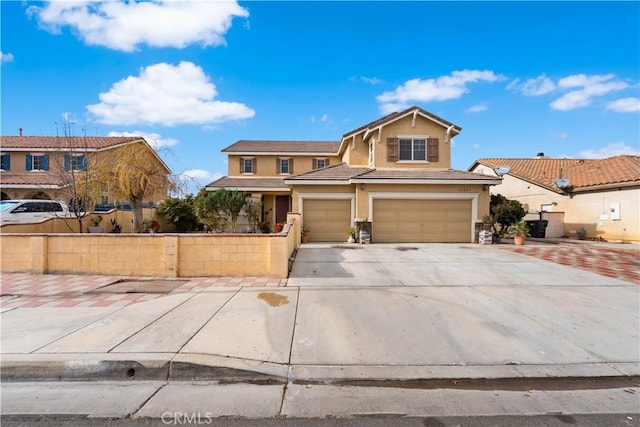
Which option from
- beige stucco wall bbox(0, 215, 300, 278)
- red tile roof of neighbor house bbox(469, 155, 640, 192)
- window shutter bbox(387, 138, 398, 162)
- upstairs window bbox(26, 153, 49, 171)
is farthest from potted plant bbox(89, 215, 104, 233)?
red tile roof of neighbor house bbox(469, 155, 640, 192)

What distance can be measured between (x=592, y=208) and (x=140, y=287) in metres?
24.0

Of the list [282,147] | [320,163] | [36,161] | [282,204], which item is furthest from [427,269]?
[36,161]

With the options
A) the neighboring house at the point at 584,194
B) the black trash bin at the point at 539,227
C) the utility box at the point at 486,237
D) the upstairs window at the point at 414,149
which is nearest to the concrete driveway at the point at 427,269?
the utility box at the point at 486,237

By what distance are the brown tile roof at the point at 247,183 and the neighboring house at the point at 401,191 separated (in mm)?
5661

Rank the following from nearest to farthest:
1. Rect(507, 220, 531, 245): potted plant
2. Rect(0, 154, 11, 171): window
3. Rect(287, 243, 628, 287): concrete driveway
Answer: Rect(287, 243, 628, 287): concrete driveway
Rect(507, 220, 531, 245): potted plant
Rect(0, 154, 11, 171): window

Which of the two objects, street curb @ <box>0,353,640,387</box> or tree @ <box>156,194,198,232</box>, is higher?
tree @ <box>156,194,198,232</box>

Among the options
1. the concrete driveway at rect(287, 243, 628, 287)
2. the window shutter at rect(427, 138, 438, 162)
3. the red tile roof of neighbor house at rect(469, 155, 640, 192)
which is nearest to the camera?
the concrete driveway at rect(287, 243, 628, 287)

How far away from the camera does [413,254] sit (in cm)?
1216

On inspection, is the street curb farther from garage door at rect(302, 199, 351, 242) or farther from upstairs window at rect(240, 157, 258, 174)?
upstairs window at rect(240, 157, 258, 174)

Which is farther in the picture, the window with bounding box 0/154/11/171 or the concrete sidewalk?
the window with bounding box 0/154/11/171

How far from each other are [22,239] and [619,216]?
2644 centimetres

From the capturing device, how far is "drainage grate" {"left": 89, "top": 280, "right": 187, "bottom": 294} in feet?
23.4

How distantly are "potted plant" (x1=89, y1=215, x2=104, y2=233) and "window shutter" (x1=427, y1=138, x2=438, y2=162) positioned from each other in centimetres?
1773

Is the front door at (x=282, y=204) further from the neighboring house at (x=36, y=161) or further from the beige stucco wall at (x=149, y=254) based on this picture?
the beige stucco wall at (x=149, y=254)
